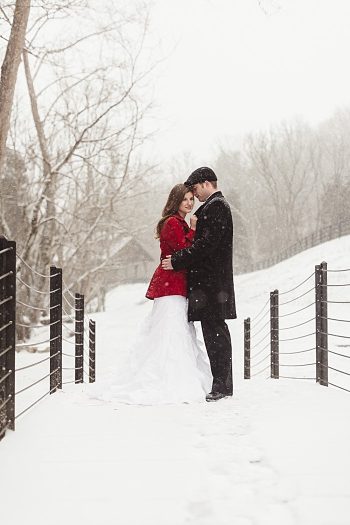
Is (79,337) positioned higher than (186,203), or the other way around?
(186,203)

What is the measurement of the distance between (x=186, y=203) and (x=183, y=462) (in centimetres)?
278

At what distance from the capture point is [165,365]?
5.18 m

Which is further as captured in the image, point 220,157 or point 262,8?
point 220,157

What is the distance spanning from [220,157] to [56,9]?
5227 centimetres

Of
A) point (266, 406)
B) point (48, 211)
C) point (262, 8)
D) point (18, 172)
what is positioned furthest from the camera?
point (18, 172)

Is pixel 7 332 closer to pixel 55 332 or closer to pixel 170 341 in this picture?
pixel 55 332

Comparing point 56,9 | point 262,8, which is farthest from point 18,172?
point 262,8

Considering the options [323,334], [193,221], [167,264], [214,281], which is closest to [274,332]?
[323,334]

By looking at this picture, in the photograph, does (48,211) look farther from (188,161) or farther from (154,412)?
(188,161)

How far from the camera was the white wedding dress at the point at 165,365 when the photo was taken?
16.3 ft

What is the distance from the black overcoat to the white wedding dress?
0.22 metres

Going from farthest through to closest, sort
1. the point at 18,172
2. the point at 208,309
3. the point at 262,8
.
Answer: the point at 18,172 → the point at 262,8 → the point at 208,309

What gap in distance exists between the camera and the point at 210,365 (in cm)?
528

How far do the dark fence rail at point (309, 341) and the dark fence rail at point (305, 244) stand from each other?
14329 mm
